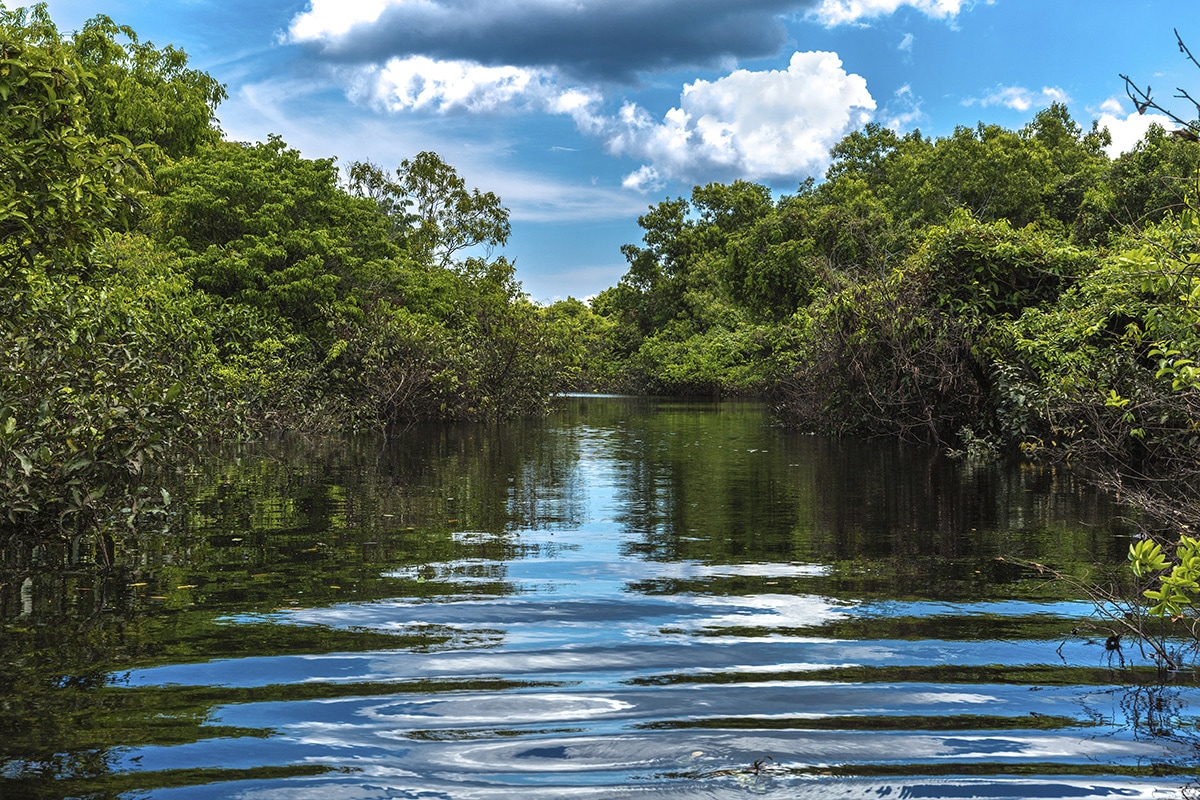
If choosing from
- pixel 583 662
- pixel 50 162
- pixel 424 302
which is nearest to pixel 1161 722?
pixel 583 662

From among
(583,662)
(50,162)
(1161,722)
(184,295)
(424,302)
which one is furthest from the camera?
(424,302)

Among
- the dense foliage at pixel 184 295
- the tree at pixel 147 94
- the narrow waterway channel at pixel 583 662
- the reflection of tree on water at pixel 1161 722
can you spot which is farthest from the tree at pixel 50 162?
the tree at pixel 147 94

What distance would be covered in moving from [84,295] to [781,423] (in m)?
24.2

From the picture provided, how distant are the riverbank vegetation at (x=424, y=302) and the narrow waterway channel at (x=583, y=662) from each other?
1599 mm

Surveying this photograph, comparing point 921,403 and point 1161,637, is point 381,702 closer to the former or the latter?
point 1161,637

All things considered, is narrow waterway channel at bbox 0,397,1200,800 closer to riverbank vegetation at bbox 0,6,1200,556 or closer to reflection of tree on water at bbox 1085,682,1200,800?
reflection of tree on water at bbox 1085,682,1200,800

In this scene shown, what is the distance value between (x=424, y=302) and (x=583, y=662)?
3351cm

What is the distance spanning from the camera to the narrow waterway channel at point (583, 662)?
12.6ft

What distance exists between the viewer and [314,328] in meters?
30.8

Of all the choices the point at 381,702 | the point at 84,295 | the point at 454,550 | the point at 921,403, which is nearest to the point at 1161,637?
the point at 381,702

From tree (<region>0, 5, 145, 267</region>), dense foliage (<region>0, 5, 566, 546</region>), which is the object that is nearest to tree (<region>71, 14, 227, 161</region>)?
dense foliage (<region>0, 5, 566, 546</region>)

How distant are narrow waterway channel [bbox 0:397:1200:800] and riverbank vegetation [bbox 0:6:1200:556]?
160 centimetres

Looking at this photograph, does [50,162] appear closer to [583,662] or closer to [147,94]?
[583,662]

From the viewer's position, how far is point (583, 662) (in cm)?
550
